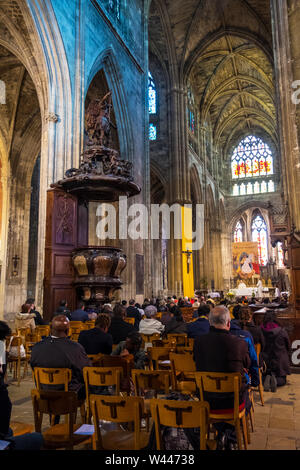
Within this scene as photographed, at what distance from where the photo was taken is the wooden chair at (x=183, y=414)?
2186 millimetres

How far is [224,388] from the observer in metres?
2.97

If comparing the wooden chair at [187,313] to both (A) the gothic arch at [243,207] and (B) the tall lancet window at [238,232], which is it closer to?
(A) the gothic arch at [243,207]

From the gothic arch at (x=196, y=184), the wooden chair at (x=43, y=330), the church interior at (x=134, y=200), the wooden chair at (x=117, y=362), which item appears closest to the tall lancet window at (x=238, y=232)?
the church interior at (x=134, y=200)

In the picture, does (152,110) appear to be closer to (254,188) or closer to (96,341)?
(254,188)

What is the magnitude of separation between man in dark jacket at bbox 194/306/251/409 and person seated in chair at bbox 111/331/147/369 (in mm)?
936

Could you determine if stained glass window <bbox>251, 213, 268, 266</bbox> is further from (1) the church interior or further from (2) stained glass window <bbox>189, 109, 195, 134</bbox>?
(2) stained glass window <bbox>189, 109, 195, 134</bbox>

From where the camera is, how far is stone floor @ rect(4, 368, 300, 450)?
338cm

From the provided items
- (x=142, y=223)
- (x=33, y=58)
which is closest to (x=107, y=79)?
(x=33, y=58)

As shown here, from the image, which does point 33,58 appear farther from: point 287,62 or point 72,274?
A: point 287,62

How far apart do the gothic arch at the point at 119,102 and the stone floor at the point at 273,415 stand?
40.0 feet

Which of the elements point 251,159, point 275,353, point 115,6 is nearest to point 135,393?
point 275,353

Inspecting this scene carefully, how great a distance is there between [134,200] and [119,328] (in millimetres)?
11250
